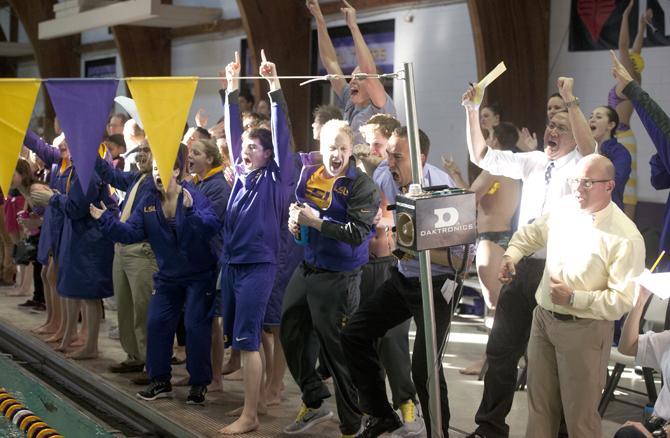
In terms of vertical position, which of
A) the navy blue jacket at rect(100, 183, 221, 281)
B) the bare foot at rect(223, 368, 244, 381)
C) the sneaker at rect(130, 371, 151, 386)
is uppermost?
→ the navy blue jacket at rect(100, 183, 221, 281)

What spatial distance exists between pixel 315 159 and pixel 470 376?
2.28 metres

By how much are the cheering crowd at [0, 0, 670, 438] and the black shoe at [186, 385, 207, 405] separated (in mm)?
16

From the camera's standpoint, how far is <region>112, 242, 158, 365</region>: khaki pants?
20.2 ft

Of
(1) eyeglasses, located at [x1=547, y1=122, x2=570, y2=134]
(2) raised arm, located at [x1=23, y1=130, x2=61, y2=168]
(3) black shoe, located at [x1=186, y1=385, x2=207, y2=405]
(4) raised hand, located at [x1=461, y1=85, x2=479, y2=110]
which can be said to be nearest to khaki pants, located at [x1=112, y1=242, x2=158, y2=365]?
(3) black shoe, located at [x1=186, y1=385, x2=207, y2=405]

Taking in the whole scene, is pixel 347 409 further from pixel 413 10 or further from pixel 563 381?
pixel 413 10

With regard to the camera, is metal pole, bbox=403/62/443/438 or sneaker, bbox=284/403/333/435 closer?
metal pole, bbox=403/62/443/438

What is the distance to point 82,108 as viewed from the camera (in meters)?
4.79

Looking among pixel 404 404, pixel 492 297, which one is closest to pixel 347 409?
pixel 404 404

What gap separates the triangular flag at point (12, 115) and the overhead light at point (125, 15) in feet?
28.0

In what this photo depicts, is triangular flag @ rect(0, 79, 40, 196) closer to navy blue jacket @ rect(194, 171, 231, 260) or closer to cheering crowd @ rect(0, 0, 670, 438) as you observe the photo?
cheering crowd @ rect(0, 0, 670, 438)

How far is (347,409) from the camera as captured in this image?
15.7 feet

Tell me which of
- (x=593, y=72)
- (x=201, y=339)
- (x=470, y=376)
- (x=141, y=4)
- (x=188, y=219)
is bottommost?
(x=470, y=376)

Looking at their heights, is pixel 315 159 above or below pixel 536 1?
below

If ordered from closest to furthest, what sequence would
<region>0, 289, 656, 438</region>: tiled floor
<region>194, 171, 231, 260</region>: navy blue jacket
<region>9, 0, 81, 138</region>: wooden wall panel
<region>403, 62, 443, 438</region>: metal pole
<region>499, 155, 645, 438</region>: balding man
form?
1. <region>403, 62, 443, 438</region>: metal pole
2. <region>499, 155, 645, 438</region>: balding man
3. <region>0, 289, 656, 438</region>: tiled floor
4. <region>194, 171, 231, 260</region>: navy blue jacket
5. <region>9, 0, 81, 138</region>: wooden wall panel
